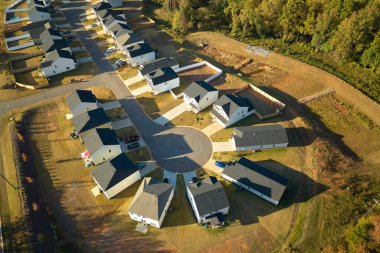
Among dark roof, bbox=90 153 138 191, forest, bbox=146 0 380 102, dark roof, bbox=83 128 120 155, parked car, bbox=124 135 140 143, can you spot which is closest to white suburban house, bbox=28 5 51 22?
forest, bbox=146 0 380 102

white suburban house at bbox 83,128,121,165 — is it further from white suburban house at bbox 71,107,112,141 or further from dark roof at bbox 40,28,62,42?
dark roof at bbox 40,28,62,42

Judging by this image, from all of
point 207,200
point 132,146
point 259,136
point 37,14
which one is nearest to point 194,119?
point 132,146

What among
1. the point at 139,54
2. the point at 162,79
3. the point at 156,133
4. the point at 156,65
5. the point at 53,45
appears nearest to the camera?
the point at 156,133

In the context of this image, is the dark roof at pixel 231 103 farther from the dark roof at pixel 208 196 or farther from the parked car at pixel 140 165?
the parked car at pixel 140 165

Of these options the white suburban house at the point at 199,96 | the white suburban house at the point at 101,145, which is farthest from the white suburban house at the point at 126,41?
the white suburban house at the point at 101,145

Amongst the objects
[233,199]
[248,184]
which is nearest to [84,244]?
[233,199]

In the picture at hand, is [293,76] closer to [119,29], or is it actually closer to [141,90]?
[141,90]

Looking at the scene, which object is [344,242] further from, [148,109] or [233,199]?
[148,109]
